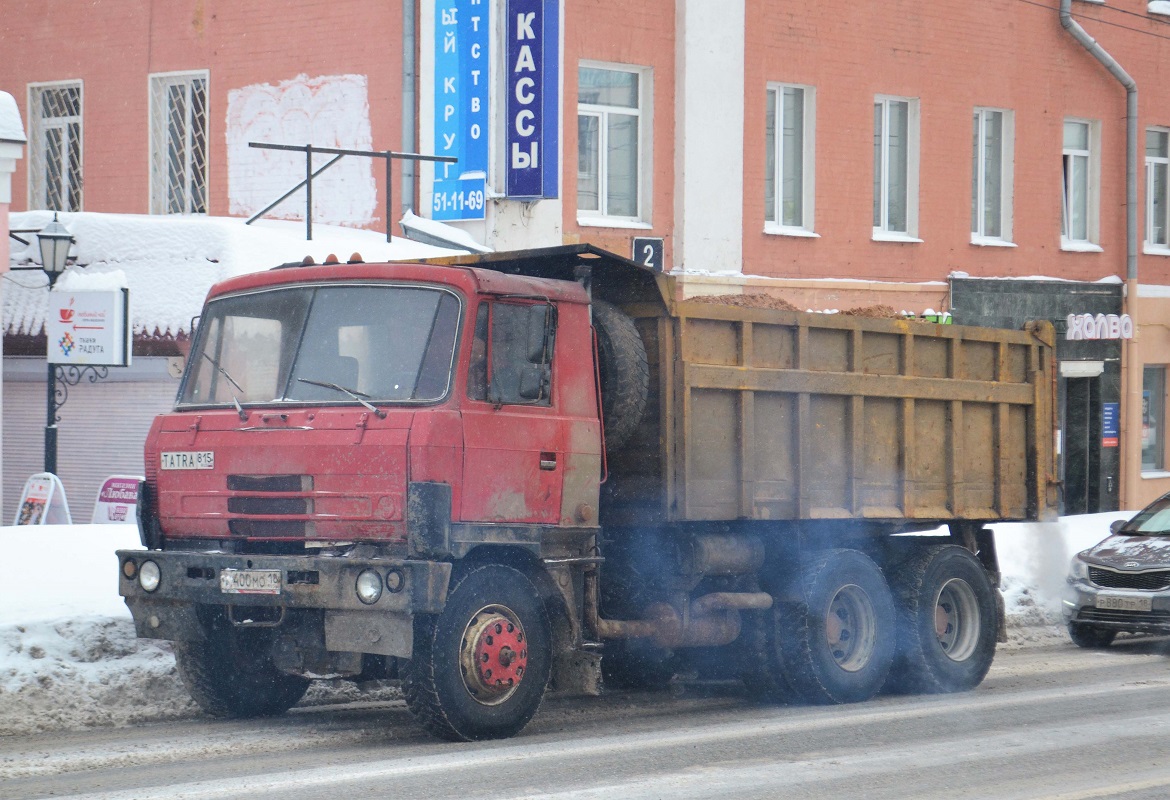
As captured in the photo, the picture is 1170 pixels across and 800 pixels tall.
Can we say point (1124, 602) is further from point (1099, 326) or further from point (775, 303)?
point (1099, 326)

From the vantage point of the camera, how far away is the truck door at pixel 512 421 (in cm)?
881

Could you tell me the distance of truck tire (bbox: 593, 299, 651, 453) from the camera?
972 cm

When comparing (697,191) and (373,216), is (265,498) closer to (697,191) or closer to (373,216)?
(373,216)

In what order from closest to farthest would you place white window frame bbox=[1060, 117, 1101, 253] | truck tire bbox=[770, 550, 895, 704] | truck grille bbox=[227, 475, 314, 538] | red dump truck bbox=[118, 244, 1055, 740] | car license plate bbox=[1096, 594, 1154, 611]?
red dump truck bbox=[118, 244, 1055, 740], truck grille bbox=[227, 475, 314, 538], truck tire bbox=[770, 550, 895, 704], car license plate bbox=[1096, 594, 1154, 611], white window frame bbox=[1060, 117, 1101, 253]

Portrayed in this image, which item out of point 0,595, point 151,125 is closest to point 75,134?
point 151,125

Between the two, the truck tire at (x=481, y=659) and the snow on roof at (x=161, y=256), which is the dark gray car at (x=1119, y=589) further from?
the snow on roof at (x=161, y=256)

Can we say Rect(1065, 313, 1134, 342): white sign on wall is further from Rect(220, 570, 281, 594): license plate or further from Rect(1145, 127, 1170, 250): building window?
Rect(220, 570, 281, 594): license plate

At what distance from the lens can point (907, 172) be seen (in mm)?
23016

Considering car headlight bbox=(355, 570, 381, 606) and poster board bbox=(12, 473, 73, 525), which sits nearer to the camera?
car headlight bbox=(355, 570, 381, 606)

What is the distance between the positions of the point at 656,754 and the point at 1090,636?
680cm

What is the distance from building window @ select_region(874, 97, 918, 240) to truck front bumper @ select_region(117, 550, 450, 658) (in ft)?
49.4

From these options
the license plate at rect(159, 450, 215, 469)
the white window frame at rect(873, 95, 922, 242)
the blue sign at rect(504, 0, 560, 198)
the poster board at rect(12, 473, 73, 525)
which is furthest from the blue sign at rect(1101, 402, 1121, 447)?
the license plate at rect(159, 450, 215, 469)

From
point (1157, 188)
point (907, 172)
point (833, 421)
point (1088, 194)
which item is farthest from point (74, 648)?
point (1157, 188)

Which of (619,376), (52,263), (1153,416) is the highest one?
(52,263)
